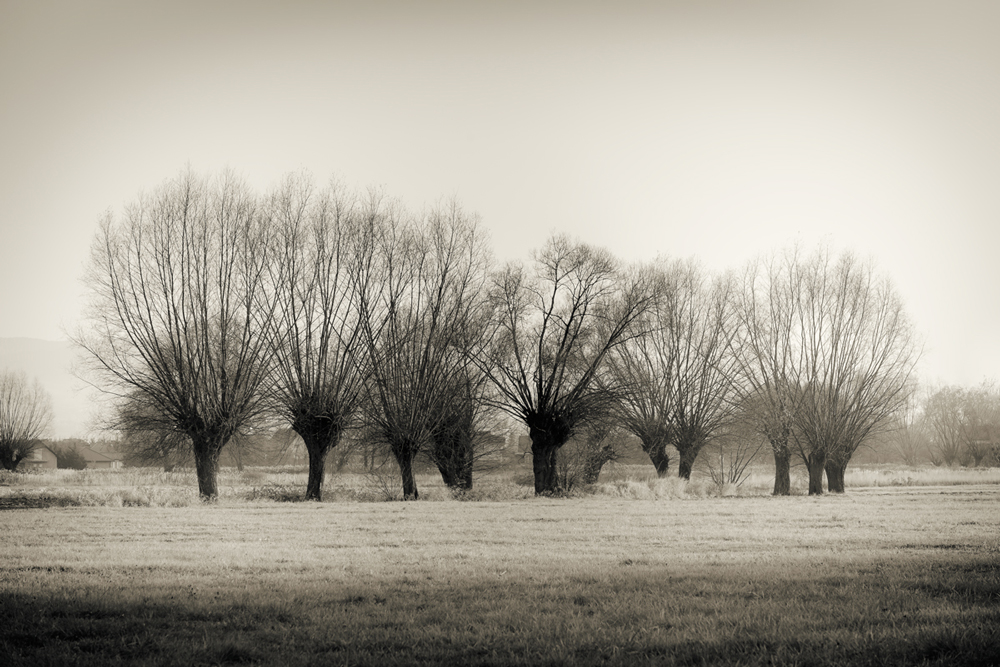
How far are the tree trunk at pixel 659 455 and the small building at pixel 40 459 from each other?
44.4m

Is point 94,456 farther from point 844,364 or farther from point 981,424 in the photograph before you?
point 981,424

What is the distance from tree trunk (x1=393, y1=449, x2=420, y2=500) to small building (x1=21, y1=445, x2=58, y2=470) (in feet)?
126

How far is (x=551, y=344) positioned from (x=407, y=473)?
7630mm

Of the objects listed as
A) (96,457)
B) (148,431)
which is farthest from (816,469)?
(96,457)

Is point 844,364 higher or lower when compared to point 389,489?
higher

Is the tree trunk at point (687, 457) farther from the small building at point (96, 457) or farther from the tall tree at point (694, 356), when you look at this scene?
the small building at point (96, 457)

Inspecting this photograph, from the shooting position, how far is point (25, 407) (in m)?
40.7

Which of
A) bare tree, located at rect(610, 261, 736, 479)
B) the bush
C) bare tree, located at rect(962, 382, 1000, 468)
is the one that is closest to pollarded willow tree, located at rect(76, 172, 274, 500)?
bare tree, located at rect(610, 261, 736, 479)

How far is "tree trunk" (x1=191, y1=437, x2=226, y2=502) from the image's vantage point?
20734 mm

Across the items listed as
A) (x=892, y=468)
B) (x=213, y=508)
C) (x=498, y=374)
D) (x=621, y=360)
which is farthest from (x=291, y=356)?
(x=892, y=468)

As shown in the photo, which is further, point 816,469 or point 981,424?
point 816,469

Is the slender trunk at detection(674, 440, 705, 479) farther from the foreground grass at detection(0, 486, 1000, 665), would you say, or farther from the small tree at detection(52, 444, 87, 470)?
the small tree at detection(52, 444, 87, 470)

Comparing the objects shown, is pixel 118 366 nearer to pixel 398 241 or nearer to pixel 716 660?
pixel 398 241

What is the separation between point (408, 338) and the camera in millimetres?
23594
